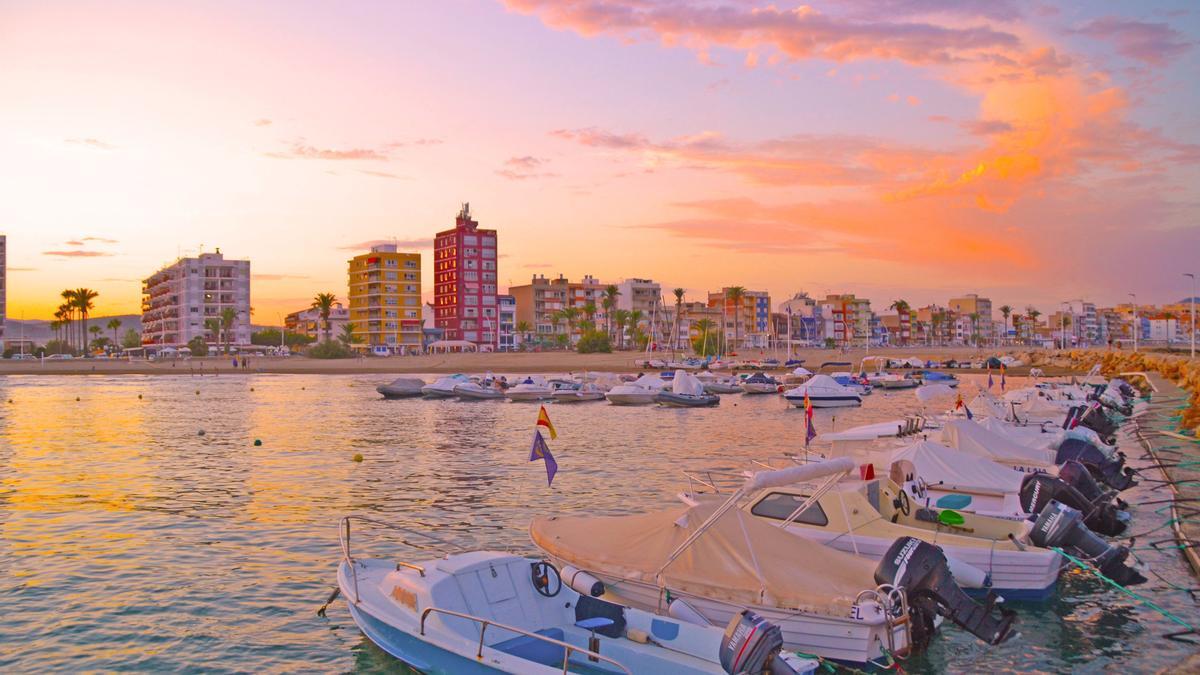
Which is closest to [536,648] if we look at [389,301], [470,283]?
[470,283]

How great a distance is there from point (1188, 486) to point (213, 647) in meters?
26.7

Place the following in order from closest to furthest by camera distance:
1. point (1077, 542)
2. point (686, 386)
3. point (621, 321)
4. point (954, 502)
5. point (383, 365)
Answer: point (1077, 542)
point (954, 502)
point (686, 386)
point (383, 365)
point (621, 321)

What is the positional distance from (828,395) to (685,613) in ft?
191

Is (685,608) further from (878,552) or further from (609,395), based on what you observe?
(609,395)

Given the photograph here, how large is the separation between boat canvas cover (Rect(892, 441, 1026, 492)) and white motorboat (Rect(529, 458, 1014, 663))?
31.1 feet

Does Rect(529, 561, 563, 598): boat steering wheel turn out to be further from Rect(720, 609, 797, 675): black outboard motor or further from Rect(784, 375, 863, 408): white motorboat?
Rect(784, 375, 863, 408): white motorboat

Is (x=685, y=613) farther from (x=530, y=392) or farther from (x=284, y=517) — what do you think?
(x=530, y=392)

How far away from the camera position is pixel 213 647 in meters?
14.6

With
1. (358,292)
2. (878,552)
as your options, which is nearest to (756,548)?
(878,552)

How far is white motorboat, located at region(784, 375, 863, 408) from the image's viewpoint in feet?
223

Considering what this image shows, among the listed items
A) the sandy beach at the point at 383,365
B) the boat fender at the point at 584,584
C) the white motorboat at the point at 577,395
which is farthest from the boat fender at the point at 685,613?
the sandy beach at the point at 383,365

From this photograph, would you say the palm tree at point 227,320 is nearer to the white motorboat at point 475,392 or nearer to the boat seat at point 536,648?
the white motorboat at point 475,392

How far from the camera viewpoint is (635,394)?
233ft

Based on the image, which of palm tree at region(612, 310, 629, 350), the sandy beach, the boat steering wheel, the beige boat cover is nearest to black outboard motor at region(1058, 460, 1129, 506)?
the beige boat cover
